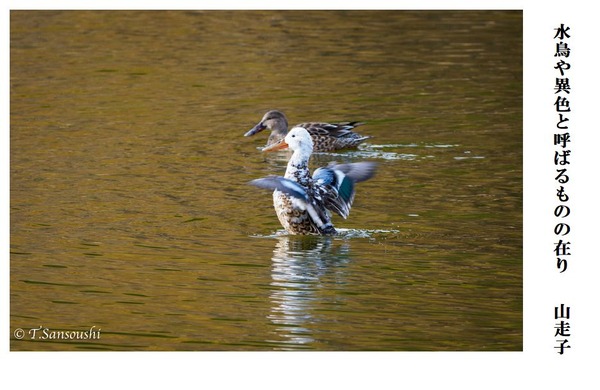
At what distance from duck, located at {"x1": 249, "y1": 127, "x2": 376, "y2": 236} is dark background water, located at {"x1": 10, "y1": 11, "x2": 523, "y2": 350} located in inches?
7.0

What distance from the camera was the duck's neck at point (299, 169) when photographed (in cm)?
1009

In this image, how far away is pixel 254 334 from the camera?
25.6 feet

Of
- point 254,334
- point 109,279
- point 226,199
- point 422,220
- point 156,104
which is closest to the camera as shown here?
point 254,334

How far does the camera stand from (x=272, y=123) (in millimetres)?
14289

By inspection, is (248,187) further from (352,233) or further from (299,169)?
(352,233)

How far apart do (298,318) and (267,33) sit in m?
12.2

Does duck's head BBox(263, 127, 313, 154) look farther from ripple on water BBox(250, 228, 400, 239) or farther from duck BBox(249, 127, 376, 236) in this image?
ripple on water BBox(250, 228, 400, 239)

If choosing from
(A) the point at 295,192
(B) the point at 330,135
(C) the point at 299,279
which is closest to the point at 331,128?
(B) the point at 330,135

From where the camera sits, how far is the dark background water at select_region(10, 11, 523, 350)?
8148 millimetres

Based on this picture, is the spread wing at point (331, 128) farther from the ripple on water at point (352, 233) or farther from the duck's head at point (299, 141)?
the ripple on water at point (352, 233)

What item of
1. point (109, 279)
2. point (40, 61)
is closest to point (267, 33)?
point (40, 61)

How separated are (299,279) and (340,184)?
1.56 meters

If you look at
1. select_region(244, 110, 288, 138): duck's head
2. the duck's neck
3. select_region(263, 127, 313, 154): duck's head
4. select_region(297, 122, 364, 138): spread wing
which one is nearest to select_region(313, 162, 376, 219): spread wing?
the duck's neck

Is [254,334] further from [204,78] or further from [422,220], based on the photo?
[204,78]
